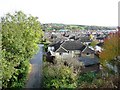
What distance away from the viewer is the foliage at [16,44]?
11628 millimetres

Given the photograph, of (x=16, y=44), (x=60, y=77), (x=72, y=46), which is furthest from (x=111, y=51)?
(x=72, y=46)

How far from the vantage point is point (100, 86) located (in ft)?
28.0

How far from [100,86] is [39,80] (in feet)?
23.3

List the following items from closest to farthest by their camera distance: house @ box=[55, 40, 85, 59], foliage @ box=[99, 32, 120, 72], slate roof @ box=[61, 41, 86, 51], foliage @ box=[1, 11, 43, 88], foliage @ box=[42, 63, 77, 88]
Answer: foliage @ box=[1, 11, 43, 88] → foliage @ box=[42, 63, 77, 88] → foliage @ box=[99, 32, 120, 72] → house @ box=[55, 40, 85, 59] → slate roof @ box=[61, 41, 86, 51]

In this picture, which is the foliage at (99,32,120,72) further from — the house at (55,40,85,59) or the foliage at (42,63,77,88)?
the house at (55,40,85,59)

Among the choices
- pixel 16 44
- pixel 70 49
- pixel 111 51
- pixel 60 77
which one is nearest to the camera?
pixel 60 77

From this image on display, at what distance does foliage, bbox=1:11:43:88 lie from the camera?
11.6 metres

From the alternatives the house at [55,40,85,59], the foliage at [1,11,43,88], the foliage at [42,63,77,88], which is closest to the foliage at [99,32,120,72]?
the foliage at [42,63,77,88]

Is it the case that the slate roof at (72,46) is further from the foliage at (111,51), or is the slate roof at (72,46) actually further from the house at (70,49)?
the foliage at (111,51)

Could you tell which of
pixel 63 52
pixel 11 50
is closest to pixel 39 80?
pixel 11 50

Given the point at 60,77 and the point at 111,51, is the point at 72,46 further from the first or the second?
the point at 60,77

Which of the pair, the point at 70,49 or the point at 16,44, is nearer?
the point at 16,44

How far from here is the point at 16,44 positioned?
1471 cm

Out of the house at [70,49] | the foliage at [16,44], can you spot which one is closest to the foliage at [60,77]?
the foliage at [16,44]
